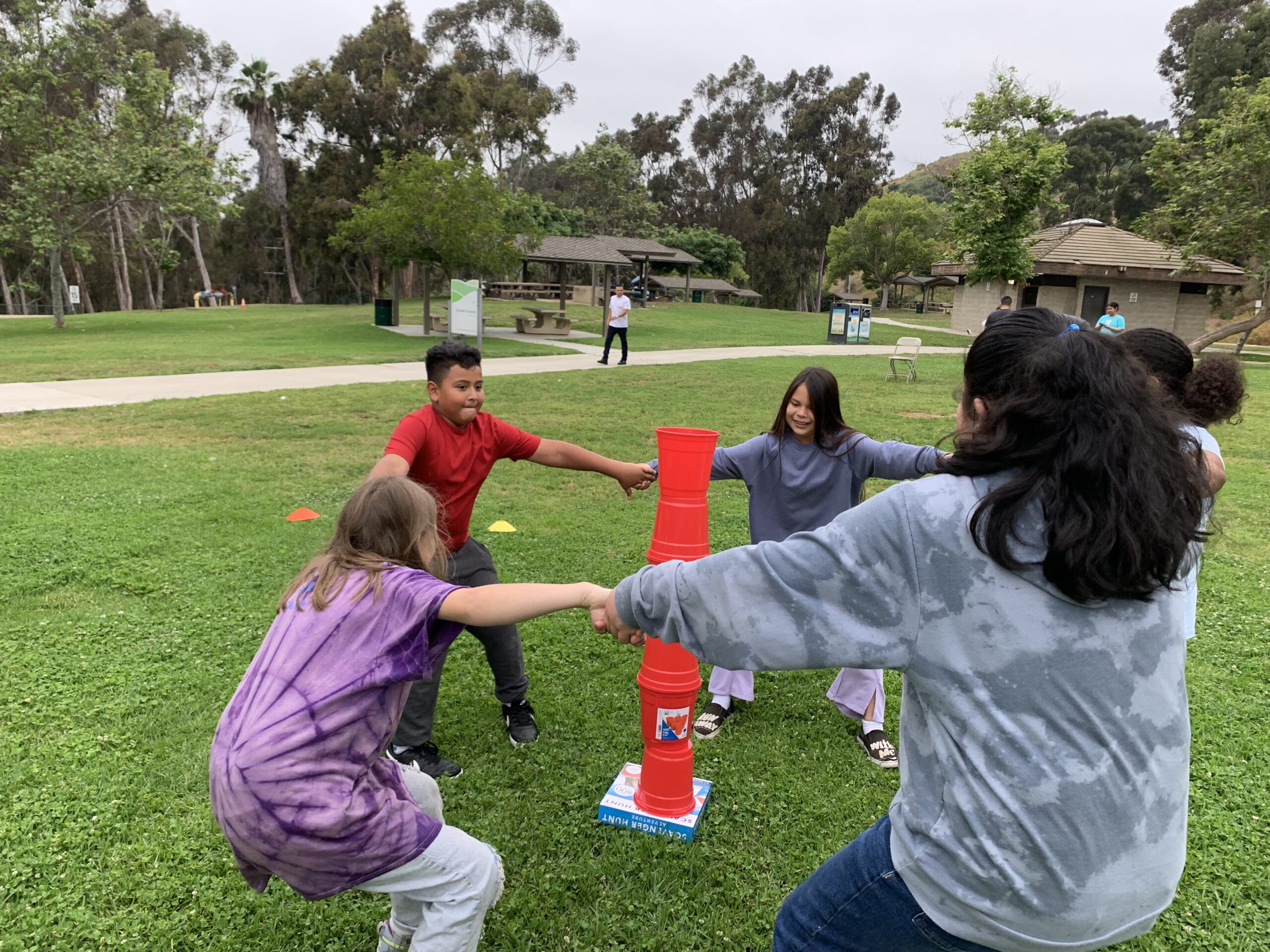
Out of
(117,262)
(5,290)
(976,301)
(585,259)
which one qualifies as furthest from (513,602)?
(5,290)

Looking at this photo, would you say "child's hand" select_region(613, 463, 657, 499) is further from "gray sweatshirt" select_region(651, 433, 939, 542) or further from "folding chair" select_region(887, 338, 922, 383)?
"folding chair" select_region(887, 338, 922, 383)

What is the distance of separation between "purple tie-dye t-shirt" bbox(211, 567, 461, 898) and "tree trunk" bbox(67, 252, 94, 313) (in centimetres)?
5519

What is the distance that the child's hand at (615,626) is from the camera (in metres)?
1.67

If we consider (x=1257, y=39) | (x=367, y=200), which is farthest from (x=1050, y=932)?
(x=1257, y=39)

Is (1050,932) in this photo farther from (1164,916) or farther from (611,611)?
(1164,916)

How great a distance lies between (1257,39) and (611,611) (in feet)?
196

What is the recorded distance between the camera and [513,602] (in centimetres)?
193

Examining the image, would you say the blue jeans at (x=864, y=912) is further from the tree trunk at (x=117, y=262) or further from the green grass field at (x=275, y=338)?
the tree trunk at (x=117, y=262)

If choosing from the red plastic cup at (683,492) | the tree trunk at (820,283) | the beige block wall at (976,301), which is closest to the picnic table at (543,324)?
the beige block wall at (976,301)

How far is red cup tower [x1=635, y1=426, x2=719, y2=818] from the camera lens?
273cm

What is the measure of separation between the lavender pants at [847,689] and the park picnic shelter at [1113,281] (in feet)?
100

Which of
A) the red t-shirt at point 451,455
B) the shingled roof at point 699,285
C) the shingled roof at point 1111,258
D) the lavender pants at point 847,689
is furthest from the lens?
the shingled roof at point 699,285

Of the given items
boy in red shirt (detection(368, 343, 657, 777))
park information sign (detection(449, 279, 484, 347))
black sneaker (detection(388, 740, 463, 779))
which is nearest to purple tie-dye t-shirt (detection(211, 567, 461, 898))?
boy in red shirt (detection(368, 343, 657, 777))

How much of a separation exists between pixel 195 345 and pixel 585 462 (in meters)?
20.6
